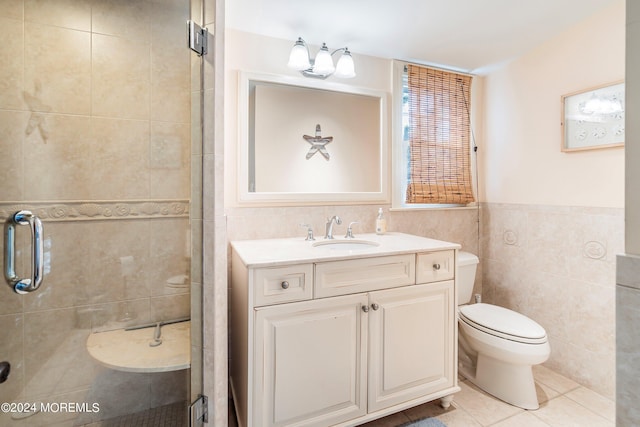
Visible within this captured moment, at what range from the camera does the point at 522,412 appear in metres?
1.70

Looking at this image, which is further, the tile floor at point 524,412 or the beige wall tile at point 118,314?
the tile floor at point 524,412

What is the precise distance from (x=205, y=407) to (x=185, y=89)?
131cm

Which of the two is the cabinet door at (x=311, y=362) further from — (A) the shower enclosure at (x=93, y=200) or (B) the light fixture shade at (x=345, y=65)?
(B) the light fixture shade at (x=345, y=65)

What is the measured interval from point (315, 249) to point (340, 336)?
431 mm

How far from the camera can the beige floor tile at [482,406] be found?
167cm

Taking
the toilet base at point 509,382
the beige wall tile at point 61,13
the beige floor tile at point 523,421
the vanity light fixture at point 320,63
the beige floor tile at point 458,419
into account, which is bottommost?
the beige floor tile at point 458,419

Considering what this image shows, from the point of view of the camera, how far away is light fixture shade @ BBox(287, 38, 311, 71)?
6.02 ft

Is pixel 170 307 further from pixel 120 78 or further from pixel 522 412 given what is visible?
pixel 522 412

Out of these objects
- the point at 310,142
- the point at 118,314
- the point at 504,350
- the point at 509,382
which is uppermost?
the point at 310,142

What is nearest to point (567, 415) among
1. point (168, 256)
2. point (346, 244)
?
point (346, 244)

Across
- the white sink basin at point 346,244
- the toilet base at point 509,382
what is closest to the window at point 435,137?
the white sink basin at point 346,244

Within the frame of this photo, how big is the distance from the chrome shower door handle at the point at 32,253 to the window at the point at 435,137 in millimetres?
1977

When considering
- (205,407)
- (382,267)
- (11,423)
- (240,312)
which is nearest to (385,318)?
(382,267)

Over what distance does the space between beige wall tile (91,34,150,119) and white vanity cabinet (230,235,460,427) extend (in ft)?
2.60
